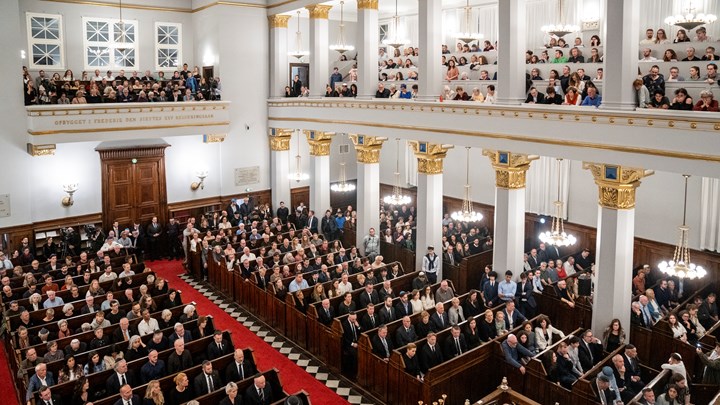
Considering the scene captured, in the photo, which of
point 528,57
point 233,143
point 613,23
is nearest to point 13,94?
point 233,143

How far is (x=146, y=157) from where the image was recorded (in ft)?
71.6

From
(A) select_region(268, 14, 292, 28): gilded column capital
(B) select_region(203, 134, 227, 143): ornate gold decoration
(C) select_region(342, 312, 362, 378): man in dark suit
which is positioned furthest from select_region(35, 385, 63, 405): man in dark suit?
(A) select_region(268, 14, 292, 28): gilded column capital

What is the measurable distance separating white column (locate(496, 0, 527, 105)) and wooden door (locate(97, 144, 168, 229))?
13350 millimetres

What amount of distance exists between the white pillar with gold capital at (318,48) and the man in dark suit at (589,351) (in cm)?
1312

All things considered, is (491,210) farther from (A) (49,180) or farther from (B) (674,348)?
(A) (49,180)

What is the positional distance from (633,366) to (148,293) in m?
10.8

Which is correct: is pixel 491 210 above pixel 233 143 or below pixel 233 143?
below

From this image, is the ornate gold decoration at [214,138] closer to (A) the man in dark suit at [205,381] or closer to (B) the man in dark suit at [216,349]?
(B) the man in dark suit at [216,349]

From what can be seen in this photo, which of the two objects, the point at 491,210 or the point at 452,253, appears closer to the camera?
the point at 452,253

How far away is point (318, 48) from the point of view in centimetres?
2103

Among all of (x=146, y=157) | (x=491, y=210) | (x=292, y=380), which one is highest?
(x=146, y=157)

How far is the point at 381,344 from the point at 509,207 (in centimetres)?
520

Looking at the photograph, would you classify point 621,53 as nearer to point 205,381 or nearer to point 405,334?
point 405,334

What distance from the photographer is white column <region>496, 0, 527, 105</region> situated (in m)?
13.8
